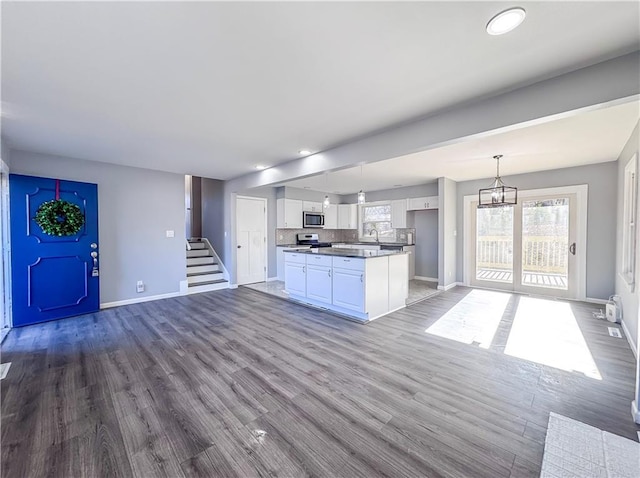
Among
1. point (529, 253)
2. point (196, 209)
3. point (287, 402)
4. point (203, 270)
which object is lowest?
point (287, 402)

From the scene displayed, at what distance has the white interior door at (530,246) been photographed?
5023 mm

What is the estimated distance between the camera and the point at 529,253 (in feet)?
18.0

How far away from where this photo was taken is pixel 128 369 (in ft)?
8.50

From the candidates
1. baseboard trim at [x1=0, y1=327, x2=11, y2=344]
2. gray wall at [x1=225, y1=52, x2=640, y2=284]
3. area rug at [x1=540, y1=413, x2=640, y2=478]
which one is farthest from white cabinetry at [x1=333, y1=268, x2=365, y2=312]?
baseboard trim at [x1=0, y1=327, x2=11, y2=344]

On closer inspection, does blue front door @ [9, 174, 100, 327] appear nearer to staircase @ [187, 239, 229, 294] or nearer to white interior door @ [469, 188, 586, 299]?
staircase @ [187, 239, 229, 294]

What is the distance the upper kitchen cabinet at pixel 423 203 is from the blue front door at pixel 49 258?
22.1 feet

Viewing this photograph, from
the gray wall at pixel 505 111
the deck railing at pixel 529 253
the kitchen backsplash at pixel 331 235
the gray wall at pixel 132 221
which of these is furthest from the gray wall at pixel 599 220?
the gray wall at pixel 132 221

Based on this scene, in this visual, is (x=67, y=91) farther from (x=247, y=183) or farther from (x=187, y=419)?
(x=247, y=183)

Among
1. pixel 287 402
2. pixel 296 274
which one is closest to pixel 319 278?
pixel 296 274

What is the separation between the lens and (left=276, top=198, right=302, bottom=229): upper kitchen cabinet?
7059 mm

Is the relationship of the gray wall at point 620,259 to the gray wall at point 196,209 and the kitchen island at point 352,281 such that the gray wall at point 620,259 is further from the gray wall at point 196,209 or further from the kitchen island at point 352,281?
the gray wall at point 196,209

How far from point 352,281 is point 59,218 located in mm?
4619

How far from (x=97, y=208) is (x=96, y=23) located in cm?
→ 390

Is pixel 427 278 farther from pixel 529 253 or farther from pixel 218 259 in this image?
pixel 218 259
